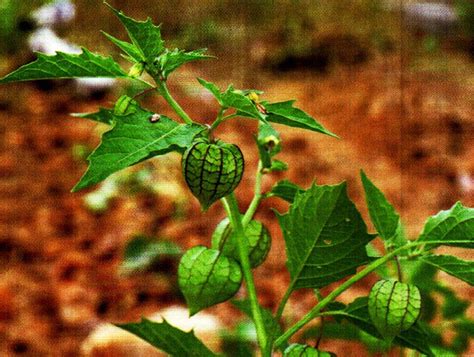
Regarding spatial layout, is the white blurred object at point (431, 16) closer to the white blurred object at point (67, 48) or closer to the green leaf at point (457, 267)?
the white blurred object at point (67, 48)

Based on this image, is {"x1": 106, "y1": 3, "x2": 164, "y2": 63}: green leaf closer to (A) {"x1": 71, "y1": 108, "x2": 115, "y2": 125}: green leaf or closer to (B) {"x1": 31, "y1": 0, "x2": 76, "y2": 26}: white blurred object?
(A) {"x1": 71, "y1": 108, "x2": 115, "y2": 125}: green leaf

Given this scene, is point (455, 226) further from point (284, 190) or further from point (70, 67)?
point (70, 67)

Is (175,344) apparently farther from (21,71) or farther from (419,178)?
(419,178)

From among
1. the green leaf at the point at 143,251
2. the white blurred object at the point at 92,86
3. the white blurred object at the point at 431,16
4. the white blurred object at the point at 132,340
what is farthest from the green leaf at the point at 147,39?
the white blurred object at the point at 431,16

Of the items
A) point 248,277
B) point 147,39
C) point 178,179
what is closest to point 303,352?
point 248,277

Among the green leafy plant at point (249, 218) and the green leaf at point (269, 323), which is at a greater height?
the green leafy plant at point (249, 218)

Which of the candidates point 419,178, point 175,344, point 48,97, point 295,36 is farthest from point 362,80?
point 175,344
